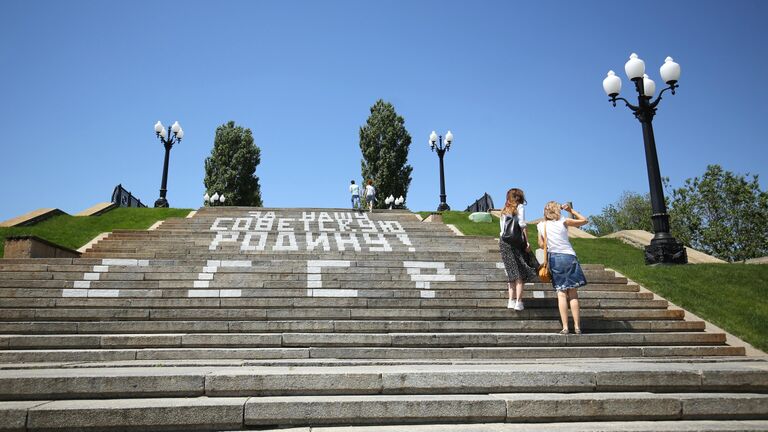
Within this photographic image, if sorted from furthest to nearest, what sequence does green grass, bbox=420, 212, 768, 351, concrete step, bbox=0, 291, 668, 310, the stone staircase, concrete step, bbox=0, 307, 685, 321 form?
concrete step, bbox=0, 291, 668, 310, green grass, bbox=420, 212, 768, 351, concrete step, bbox=0, 307, 685, 321, the stone staircase

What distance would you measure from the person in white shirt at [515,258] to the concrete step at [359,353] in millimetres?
1138

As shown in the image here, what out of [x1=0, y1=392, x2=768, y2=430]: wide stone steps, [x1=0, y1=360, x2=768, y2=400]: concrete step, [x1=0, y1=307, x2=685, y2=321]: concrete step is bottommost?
[x1=0, y1=392, x2=768, y2=430]: wide stone steps

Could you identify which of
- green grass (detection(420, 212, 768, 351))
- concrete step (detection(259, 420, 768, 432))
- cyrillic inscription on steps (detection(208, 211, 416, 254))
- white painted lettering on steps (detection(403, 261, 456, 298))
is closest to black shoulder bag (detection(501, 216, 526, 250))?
white painted lettering on steps (detection(403, 261, 456, 298))

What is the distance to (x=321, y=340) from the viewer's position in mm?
6129

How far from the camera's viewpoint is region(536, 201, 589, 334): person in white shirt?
20.4 ft

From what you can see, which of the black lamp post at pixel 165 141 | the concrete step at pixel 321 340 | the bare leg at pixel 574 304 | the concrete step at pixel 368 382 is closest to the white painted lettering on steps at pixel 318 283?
the concrete step at pixel 321 340

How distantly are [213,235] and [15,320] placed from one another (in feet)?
25.7

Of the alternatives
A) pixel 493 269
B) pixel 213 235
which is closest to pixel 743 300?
pixel 493 269

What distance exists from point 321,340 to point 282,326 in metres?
0.69

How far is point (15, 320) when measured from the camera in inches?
264

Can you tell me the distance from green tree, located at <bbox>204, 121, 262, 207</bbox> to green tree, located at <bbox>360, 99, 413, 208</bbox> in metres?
12.9

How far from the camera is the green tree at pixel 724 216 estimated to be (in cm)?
3425

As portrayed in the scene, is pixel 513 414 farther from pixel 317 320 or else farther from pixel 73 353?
pixel 73 353

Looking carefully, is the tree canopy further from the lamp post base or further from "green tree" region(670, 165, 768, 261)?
the lamp post base
